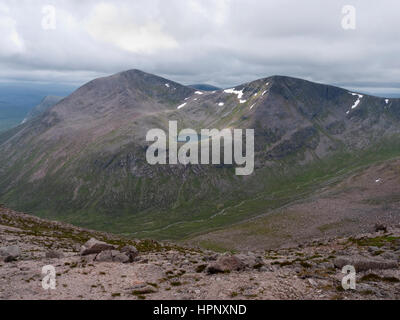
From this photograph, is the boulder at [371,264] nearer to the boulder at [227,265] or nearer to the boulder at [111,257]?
the boulder at [227,265]

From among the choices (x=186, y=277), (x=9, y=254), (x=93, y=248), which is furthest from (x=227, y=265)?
(x=9, y=254)

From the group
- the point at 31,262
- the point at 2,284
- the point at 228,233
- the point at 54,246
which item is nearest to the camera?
the point at 2,284

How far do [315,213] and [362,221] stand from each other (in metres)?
26.8

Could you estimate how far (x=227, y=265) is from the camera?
3353 cm

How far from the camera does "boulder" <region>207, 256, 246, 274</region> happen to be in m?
33.1

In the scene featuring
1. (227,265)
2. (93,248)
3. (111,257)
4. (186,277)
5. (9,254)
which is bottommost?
(186,277)

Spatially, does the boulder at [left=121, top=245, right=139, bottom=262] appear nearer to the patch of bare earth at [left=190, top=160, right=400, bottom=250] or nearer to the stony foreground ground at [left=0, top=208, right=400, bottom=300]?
the stony foreground ground at [left=0, top=208, right=400, bottom=300]

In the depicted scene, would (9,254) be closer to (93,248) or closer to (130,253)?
(93,248)
